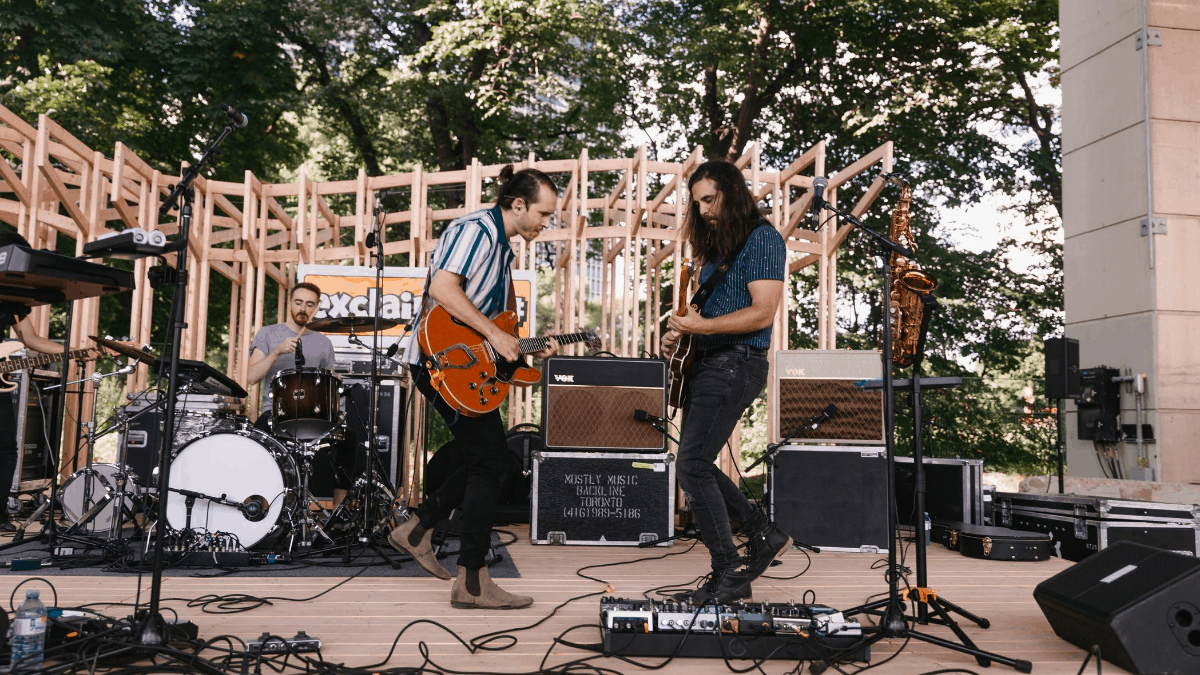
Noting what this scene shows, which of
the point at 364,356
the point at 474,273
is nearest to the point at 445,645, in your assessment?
the point at 474,273

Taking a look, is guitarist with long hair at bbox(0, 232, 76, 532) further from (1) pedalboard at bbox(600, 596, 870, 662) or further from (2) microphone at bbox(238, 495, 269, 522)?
(1) pedalboard at bbox(600, 596, 870, 662)

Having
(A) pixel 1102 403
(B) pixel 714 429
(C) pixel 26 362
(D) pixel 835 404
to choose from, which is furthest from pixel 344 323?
(A) pixel 1102 403

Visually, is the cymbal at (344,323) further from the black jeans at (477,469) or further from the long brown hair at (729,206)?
the long brown hair at (729,206)

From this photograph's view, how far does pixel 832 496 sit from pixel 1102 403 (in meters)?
3.29

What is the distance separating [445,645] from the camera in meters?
2.96

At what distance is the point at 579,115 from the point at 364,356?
9.70 metres

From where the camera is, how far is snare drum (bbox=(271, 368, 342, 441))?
5195 mm

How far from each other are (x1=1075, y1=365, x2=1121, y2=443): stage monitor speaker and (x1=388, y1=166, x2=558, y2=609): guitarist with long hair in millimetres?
5867

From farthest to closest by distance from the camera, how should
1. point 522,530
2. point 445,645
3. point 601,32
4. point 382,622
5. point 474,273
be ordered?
point 601,32 → point 522,530 → point 474,273 → point 382,622 → point 445,645

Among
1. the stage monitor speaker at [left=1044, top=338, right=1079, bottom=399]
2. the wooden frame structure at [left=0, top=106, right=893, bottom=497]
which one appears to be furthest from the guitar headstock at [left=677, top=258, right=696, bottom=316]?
the stage monitor speaker at [left=1044, top=338, right=1079, bottom=399]

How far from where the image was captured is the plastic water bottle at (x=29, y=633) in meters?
2.47

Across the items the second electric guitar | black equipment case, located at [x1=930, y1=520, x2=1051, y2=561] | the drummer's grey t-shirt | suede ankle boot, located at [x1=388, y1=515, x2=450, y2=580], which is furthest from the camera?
the drummer's grey t-shirt

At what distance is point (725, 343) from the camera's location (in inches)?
146

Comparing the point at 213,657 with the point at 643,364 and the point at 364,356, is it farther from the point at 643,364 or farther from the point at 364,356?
the point at 364,356
